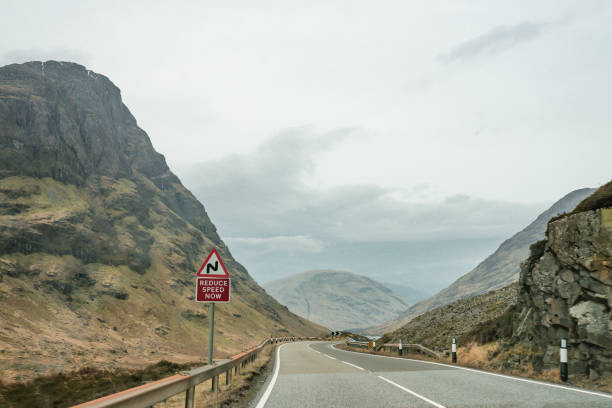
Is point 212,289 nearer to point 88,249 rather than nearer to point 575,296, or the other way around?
point 575,296

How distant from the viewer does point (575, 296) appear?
12766 mm

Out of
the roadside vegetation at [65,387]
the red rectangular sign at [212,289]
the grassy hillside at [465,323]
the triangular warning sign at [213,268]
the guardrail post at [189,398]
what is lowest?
the roadside vegetation at [65,387]

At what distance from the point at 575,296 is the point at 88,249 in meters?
98.1

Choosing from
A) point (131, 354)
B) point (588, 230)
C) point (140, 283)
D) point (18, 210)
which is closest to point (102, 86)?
point (18, 210)

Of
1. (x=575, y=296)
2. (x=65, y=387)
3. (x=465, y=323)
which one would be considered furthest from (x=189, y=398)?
(x=465, y=323)

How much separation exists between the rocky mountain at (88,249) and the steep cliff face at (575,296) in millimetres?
43671

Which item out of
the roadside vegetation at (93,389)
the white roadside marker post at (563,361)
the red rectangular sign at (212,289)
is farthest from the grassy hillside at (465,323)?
the red rectangular sign at (212,289)

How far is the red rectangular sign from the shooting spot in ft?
35.8

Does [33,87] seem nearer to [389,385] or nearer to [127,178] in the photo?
[127,178]

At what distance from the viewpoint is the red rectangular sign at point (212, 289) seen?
10.9 metres

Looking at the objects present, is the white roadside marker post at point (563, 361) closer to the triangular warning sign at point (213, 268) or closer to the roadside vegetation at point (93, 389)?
the roadside vegetation at point (93, 389)

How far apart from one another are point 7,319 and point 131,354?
55.4 feet

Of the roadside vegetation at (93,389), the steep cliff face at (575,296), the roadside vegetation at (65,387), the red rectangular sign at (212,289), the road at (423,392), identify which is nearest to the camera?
the road at (423,392)

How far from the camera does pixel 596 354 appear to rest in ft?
36.8
